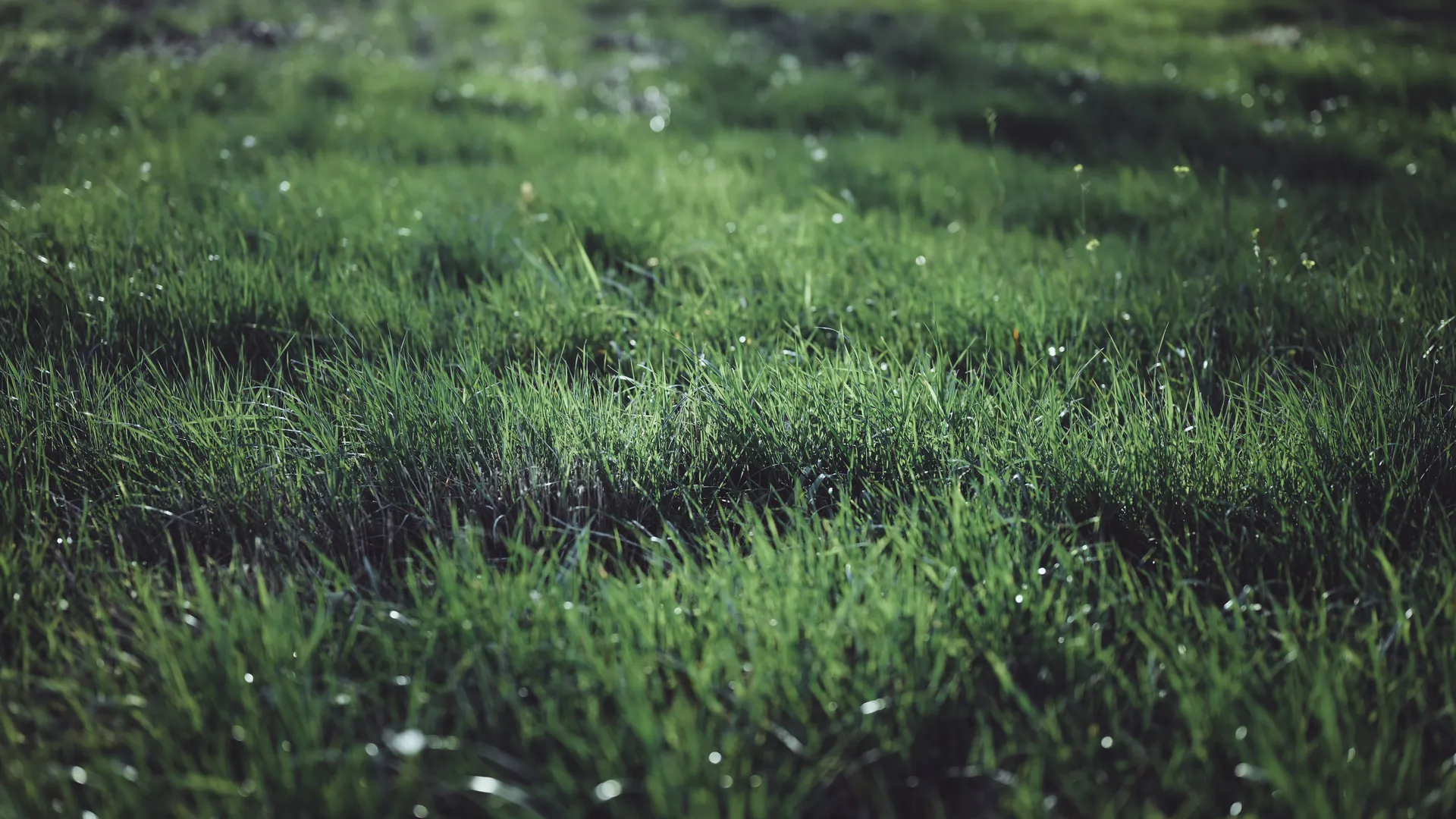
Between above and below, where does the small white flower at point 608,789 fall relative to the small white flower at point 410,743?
below

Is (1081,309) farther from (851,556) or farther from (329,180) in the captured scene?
(329,180)

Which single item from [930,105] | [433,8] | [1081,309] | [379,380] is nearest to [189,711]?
[379,380]

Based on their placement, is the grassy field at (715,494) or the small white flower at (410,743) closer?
the small white flower at (410,743)

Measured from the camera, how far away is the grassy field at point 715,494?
1.36m

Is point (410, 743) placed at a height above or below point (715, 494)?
above

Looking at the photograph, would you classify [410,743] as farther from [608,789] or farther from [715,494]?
[715,494]

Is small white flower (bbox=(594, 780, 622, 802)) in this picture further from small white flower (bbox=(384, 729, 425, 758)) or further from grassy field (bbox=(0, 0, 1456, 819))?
small white flower (bbox=(384, 729, 425, 758))

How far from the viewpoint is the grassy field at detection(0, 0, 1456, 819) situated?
4.45ft

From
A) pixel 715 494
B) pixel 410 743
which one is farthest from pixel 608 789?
pixel 715 494

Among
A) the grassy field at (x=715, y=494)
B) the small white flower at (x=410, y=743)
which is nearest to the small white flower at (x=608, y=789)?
the grassy field at (x=715, y=494)

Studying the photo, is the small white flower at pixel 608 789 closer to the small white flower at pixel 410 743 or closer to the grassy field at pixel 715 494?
the grassy field at pixel 715 494

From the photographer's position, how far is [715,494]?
207cm

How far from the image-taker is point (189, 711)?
1.40 meters

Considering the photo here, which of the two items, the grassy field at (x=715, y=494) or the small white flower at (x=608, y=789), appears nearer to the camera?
the small white flower at (x=608, y=789)
